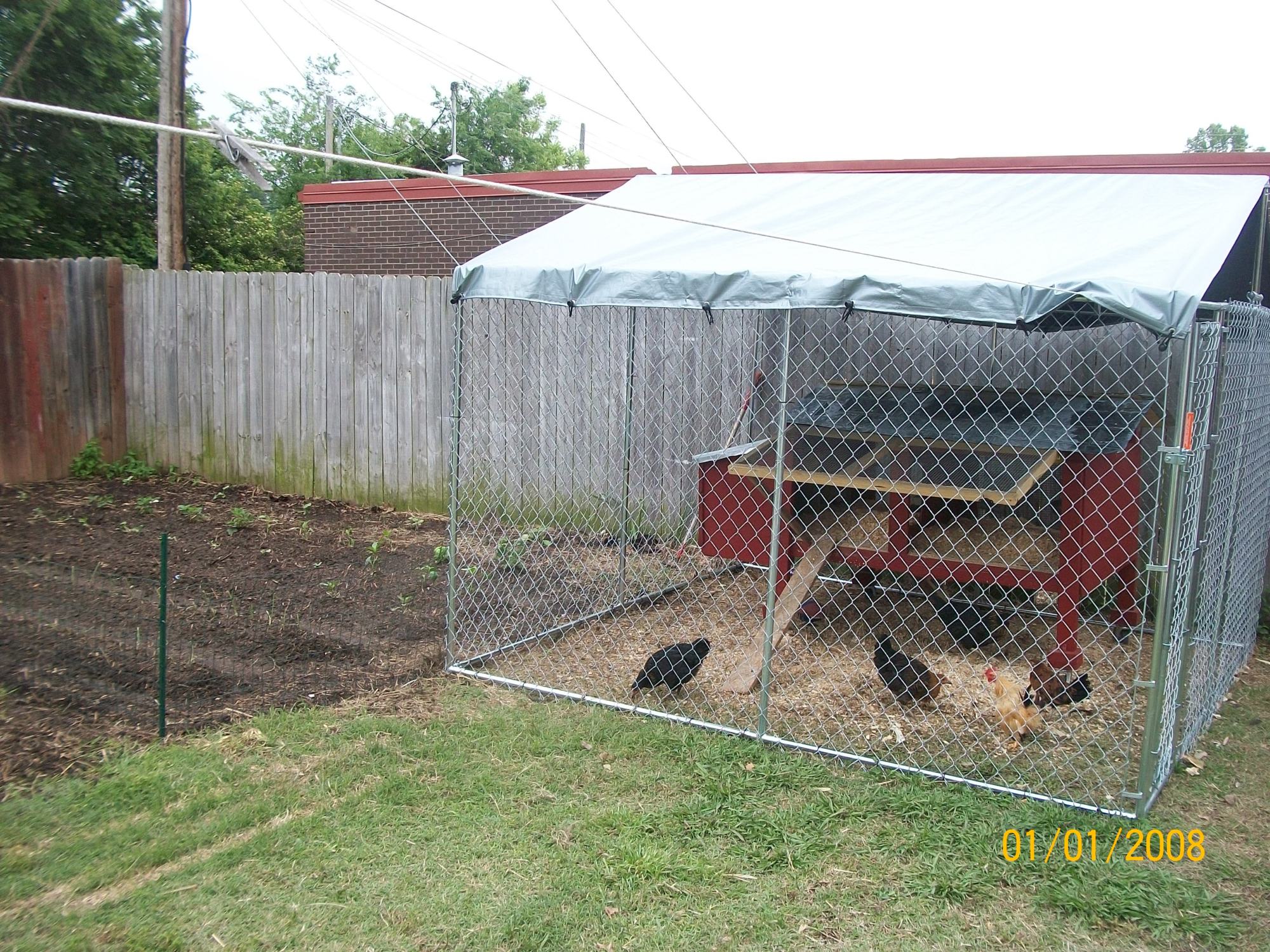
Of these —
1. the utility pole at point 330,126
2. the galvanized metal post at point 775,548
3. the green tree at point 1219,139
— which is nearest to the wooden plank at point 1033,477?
the galvanized metal post at point 775,548

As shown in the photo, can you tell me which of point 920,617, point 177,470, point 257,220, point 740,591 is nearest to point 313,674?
point 740,591

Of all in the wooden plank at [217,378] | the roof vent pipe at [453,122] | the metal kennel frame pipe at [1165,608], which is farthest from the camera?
the roof vent pipe at [453,122]

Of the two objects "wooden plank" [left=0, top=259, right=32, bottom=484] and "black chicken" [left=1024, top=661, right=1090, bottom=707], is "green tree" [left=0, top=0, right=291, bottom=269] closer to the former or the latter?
"wooden plank" [left=0, top=259, right=32, bottom=484]

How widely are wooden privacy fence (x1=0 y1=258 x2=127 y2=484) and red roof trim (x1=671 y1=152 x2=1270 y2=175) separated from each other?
5.86m

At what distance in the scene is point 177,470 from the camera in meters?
10.1

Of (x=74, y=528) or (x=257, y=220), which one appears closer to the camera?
(x=74, y=528)

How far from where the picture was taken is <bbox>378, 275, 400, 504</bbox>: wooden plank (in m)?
8.95

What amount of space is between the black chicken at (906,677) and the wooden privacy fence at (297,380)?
196 inches

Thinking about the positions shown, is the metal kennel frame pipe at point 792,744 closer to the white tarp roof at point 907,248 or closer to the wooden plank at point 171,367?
the white tarp roof at point 907,248

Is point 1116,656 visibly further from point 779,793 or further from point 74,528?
point 74,528

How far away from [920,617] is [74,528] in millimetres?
6481

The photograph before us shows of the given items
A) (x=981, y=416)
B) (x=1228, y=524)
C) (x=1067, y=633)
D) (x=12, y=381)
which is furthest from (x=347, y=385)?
(x=1228, y=524)

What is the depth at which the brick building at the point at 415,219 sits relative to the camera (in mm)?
10594

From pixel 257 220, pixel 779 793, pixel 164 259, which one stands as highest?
pixel 257 220
